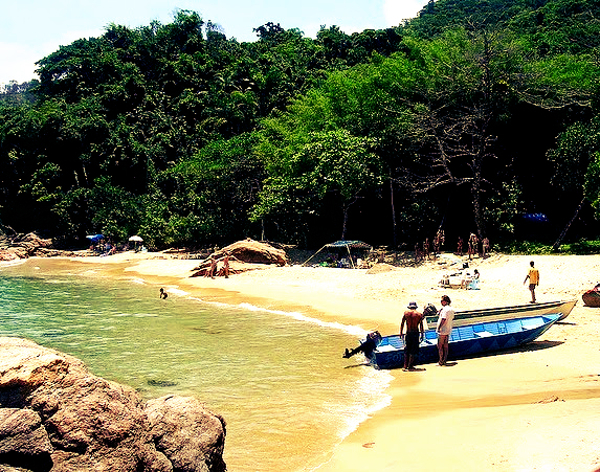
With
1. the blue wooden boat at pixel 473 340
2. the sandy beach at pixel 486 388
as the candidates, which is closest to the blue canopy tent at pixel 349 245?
the sandy beach at pixel 486 388

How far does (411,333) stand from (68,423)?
29.4ft

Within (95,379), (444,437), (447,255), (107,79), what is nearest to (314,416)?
(444,437)

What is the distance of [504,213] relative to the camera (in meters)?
30.8

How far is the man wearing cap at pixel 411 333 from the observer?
13.3 meters

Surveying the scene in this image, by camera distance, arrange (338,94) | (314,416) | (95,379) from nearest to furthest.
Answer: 1. (95,379)
2. (314,416)
3. (338,94)

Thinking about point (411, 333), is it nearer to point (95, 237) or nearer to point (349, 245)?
point (349, 245)

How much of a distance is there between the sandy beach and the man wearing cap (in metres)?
0.34

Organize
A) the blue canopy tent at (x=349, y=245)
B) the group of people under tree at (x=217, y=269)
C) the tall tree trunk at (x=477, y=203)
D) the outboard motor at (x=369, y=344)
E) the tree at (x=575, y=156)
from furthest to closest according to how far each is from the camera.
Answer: the group of people under tree at (x=217, y=269), the blue canopy tent at (x=349, y=245), the tall tree trunk at (x=477, y=203), the tree at (x=575, y=156), the outboard motor at (x=369, y=344)

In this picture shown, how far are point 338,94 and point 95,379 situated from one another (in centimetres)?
3389

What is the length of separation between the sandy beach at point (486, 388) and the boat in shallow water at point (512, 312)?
1.98ft

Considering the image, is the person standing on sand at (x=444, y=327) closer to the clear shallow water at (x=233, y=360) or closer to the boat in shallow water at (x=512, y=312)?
the clear shallow water at (x=233, y=360)

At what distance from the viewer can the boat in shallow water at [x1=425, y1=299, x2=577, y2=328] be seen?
15516 millimetres

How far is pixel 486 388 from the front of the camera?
1197 centimetres

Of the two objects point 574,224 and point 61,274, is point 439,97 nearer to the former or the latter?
point 574,224
